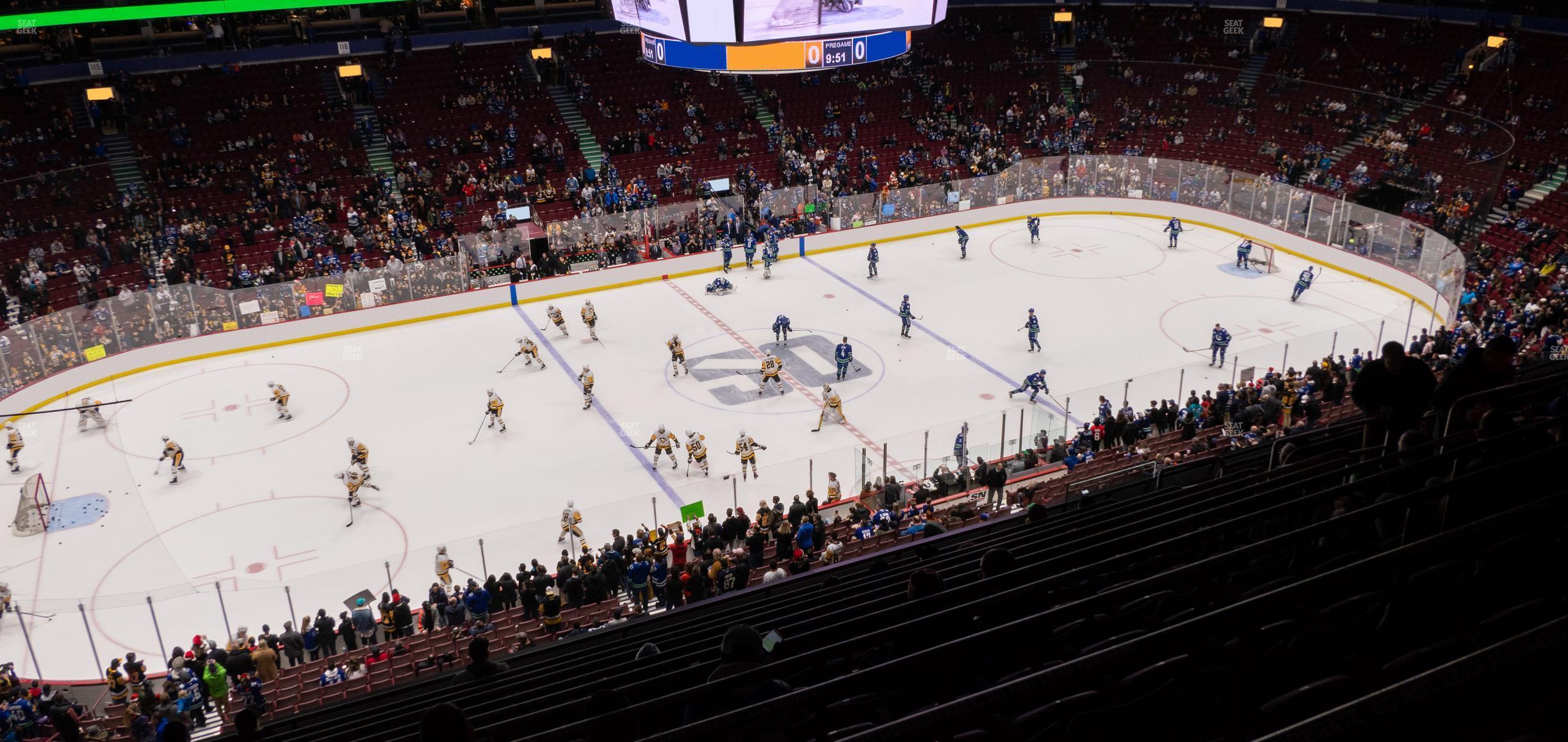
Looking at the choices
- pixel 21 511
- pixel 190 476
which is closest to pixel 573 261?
Answer: pixel 190 476

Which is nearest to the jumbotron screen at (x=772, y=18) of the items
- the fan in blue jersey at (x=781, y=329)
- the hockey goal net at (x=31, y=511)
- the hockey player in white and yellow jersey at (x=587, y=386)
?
the hockey player in white and yellow jersey at (x=587, y=386)

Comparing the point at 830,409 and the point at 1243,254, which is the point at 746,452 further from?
the point at 1243,254

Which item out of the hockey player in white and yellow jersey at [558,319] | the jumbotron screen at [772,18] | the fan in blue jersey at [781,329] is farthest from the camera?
the hockey player in white and yellow jersey at [558,319]

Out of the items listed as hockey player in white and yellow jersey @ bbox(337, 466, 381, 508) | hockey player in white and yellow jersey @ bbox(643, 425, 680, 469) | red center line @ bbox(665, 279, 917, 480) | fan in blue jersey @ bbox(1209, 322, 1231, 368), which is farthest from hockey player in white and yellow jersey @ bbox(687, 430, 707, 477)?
fan in blue jersey @ bbox(1209, 322, 1231, 368)

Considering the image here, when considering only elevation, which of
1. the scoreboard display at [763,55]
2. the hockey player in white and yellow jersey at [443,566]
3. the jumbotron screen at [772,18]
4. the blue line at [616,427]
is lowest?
the blue line at [616,427]

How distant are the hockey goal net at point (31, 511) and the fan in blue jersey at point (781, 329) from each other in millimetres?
15938

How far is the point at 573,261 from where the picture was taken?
32438 mm

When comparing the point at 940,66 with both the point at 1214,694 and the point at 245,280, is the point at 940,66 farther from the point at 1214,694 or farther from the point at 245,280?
the point at 1214,694

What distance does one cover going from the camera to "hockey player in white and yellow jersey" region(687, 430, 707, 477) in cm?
2008

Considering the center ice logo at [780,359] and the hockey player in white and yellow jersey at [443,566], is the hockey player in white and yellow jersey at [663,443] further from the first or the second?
the hockey player in white and yellow jersey at [443,566]

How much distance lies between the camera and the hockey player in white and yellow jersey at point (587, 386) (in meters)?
23.3

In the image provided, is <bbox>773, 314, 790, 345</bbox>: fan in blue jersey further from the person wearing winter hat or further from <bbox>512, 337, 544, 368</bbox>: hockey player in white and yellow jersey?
the person wearing winter hat

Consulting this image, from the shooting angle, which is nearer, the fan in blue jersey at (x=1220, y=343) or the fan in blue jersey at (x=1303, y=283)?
the fan in blue jersey at (x=1220, y=343)

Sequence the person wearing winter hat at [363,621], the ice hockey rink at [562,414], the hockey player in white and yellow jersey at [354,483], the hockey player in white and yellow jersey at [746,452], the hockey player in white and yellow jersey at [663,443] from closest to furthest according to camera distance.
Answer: the person wearing winter hat at [363,621] < the ice hockey rink at [562,414] < the hockey player in white and yellow jersey at [354,483] < the hockey player in white and yellow jersey at [746,452] < the hockey player in white and yellow jersey at [663,443]
